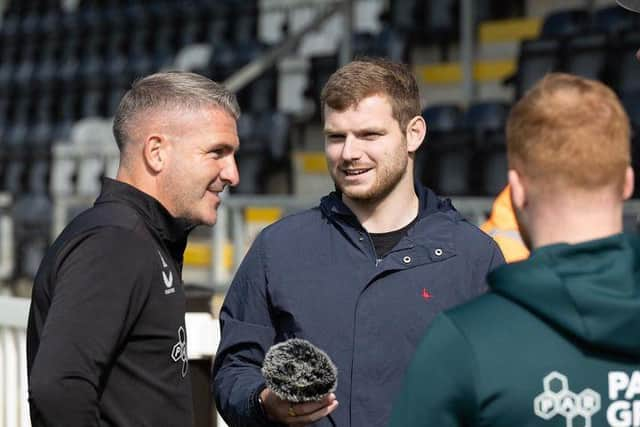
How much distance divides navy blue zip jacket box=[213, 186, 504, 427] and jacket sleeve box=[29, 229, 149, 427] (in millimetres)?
363

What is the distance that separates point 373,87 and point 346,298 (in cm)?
52

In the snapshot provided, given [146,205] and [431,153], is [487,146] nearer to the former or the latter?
[431,153]

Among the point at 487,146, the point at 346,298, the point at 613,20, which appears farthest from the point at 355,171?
the point at 613,20

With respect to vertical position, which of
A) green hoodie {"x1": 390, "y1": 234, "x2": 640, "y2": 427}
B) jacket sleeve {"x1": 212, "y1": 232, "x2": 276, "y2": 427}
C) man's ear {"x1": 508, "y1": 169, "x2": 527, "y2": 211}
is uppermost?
man's ear {"x1": 508, "y1": 169, "x2": 527, "y2": 211}

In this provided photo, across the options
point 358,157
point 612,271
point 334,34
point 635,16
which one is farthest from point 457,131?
point 612,271

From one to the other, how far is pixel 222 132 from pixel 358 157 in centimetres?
32

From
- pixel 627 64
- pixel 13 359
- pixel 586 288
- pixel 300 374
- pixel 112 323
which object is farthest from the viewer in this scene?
pixel 627 64

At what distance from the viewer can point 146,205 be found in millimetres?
2295

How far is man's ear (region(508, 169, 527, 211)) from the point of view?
1.60 meters

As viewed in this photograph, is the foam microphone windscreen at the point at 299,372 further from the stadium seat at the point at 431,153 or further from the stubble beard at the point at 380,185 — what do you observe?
the stadium seat at the point at 431,153

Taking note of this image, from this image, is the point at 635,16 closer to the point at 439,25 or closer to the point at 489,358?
the point at 439,25

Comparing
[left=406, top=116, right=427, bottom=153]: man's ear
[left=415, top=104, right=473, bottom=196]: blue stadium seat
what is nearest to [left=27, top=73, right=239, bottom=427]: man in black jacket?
[left=406, top=116, right=427, bottom=153]: man's ear

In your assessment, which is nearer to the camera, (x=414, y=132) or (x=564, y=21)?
(x=414, y=132)

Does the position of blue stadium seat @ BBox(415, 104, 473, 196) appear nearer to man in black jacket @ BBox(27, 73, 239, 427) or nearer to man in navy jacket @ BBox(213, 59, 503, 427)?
man in navy jacket @ BBox(213, 59, 503, 427)
